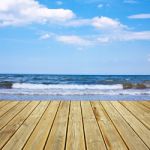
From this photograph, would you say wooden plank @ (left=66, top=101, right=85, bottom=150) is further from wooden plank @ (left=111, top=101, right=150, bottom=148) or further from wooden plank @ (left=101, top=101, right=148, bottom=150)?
wooden plank @ (left=111, top=101, right=150, bottom=148)

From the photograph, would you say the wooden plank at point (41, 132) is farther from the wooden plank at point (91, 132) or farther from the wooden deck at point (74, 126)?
the wooden plank at point (91, 132)

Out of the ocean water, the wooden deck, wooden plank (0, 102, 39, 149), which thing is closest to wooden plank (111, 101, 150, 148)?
the wooden deck

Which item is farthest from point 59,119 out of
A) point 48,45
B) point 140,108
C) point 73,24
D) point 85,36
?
point 48,45

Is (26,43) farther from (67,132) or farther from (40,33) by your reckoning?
(67,132)

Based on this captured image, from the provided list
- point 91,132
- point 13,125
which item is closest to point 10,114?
point 13,125

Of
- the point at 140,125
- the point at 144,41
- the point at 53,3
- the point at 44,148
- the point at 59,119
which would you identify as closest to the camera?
the point at 44,148

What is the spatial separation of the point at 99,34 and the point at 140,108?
2177cm

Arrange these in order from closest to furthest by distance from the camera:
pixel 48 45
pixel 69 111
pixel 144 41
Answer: pixel 69 111, pixel 144 41, pixel 48 45

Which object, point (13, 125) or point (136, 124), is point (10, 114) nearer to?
point (13, 125)

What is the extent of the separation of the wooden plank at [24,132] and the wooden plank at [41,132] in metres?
0.05

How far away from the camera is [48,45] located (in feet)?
94.5

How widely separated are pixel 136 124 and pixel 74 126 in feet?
2.16

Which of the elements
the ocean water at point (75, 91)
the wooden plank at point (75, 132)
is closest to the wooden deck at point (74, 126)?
the wooden plank at point (75, 132)

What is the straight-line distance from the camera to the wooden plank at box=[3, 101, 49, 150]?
2.22 metres
